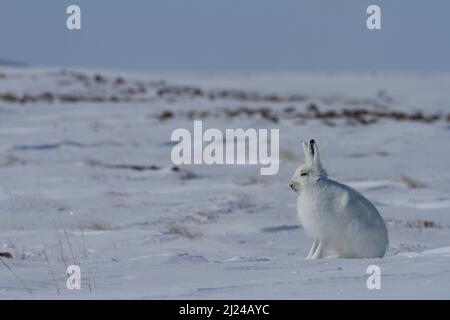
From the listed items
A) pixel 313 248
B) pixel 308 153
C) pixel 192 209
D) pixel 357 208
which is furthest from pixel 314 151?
pixel 192 209

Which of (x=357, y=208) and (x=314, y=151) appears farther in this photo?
(x=314, y=151)

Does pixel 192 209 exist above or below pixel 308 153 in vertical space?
below

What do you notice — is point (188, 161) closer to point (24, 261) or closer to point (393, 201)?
point (393, 201)

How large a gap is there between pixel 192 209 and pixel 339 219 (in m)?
4.36

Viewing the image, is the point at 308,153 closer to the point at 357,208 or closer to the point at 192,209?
the point at 357,208

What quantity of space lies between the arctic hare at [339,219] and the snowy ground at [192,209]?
30 centimetres

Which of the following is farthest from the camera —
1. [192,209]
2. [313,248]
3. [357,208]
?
[192,209]

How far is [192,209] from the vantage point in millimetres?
11320

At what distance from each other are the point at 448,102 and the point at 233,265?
4447 cm

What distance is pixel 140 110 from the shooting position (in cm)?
3033

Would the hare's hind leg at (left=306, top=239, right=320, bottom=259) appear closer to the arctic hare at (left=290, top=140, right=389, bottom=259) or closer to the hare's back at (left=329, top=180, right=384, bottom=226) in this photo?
the arctic hare at (left=290, top=140, right=389, bottom=259)

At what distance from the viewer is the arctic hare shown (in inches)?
280

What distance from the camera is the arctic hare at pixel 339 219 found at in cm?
711
